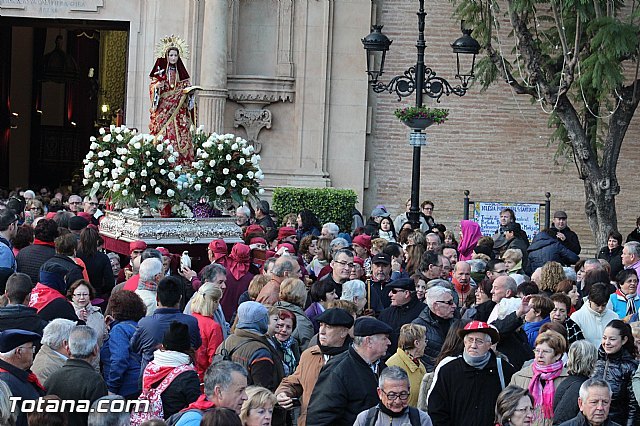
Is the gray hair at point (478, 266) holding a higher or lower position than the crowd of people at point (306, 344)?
higher

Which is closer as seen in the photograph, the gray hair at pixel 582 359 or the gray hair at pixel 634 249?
the gray hair at pixel 582 359

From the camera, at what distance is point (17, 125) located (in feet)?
116

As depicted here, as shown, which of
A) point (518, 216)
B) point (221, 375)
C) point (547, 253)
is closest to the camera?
point (221, 375)

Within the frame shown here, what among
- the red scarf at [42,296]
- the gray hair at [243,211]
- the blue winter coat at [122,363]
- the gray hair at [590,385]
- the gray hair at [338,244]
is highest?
the gray hair at [243,211]

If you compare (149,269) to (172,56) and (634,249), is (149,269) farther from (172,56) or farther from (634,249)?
(172,56)

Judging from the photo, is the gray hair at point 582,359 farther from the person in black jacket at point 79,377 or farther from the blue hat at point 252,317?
the person in black jacket at point 79,377

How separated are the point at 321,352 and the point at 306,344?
55.1 inches

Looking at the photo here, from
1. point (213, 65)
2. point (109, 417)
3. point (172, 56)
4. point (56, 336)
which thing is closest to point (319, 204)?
point (213, 65)

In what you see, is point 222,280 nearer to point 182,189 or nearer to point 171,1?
point 182,189

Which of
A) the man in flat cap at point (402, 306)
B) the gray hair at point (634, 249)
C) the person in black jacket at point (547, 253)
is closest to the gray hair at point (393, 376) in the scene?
the man in flat cap at point (402, 306)

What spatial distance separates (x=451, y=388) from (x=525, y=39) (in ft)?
47.7

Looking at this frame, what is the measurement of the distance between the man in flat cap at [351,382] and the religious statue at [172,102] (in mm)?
9118

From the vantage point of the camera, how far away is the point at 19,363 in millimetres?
8461

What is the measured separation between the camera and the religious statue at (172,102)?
58.4ft
